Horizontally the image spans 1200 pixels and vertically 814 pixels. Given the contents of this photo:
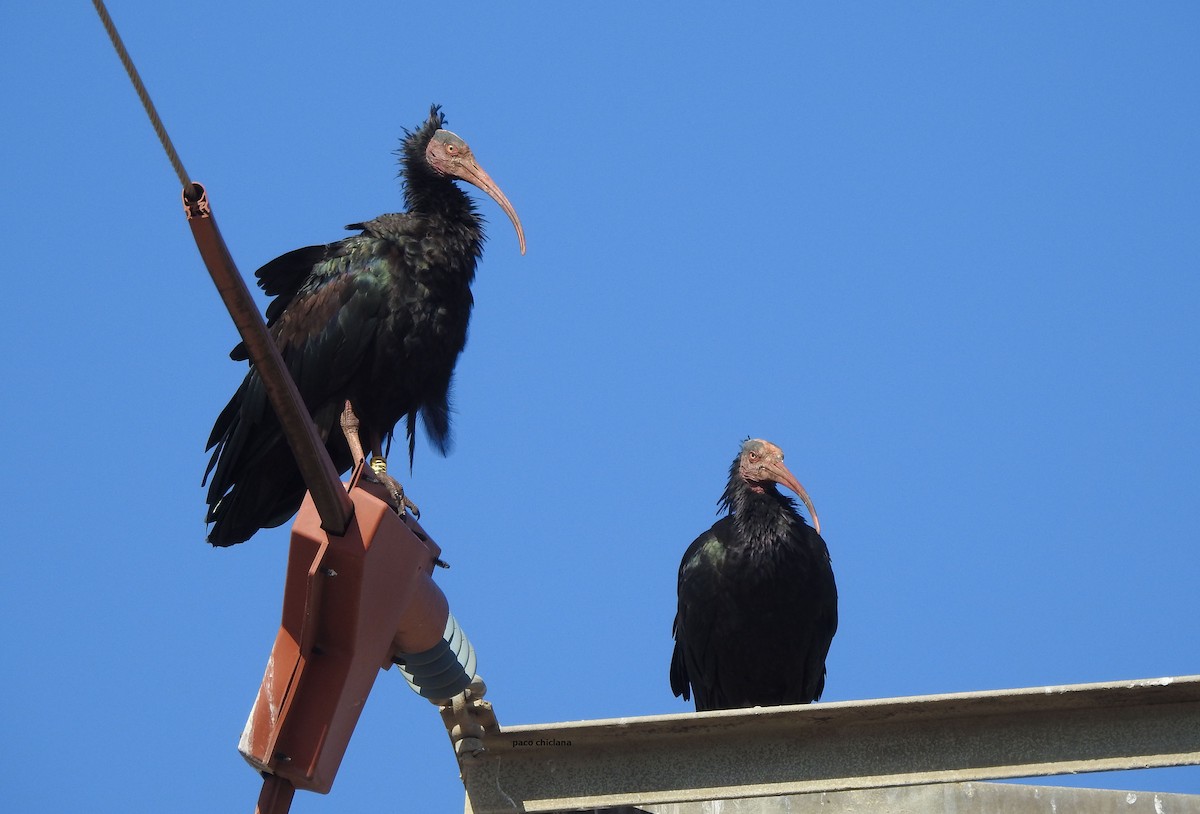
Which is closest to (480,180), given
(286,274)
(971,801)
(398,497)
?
(286,274)

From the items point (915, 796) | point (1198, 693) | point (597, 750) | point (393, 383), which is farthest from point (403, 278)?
point (1198, 693)

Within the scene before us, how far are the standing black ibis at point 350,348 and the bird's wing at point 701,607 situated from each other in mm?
2881

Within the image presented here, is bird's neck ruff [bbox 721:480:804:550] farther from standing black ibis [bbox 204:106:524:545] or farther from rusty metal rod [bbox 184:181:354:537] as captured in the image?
rusty metal rod [bbox 184:181:354:537]

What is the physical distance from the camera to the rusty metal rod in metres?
4.65

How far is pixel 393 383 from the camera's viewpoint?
9.05 metres

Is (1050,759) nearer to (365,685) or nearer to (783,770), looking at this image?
(783,770)

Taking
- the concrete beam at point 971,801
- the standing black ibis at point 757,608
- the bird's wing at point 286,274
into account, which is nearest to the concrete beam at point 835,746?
the concrete beam at point 971,801

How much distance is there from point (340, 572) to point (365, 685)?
0.42 meters

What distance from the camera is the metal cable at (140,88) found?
4.46m

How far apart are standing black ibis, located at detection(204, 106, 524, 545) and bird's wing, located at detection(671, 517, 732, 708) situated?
9.45ft

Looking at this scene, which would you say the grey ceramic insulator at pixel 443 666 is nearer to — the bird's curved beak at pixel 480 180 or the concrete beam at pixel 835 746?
the concrete beam at pixel 835 746

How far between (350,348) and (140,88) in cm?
447

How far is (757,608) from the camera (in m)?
11.5

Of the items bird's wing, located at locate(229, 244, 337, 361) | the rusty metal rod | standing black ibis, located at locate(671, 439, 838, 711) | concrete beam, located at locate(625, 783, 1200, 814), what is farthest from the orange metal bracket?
standing black ibis, located at locate(671, 439, 838, 711)
